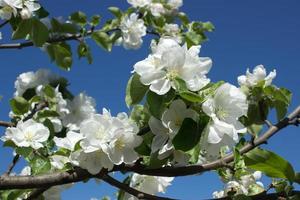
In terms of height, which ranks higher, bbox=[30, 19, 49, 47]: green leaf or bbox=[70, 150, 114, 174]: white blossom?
bbox=[30, 19, 49, 47]: green leaf

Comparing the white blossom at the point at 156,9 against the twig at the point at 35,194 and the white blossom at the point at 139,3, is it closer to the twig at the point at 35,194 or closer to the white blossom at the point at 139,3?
the white blossom at the point at 139,3

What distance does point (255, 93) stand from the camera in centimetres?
170

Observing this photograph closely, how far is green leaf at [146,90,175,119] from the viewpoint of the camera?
1328 mm

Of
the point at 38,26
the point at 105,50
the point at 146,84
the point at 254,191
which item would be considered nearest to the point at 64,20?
the point at 105,50

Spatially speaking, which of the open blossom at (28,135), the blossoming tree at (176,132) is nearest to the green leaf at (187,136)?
the blossoming tree at (176,132)

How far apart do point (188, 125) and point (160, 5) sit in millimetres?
3181

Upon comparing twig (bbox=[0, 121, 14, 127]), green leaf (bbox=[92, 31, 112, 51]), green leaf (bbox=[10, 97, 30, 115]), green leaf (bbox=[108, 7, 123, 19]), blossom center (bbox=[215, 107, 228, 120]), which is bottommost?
blossom center (bbox=[215, 107, 228, 120])

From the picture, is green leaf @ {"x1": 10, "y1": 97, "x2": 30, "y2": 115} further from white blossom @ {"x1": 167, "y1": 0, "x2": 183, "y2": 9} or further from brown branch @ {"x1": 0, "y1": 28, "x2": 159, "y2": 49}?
white blossom @ {"x1": 167, "y1": 0, "x2": 183, "y2": 9}

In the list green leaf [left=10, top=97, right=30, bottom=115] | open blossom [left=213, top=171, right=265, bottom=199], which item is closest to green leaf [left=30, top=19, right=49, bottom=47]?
green leaf [left=10, top=97, right=30, bottom=115]

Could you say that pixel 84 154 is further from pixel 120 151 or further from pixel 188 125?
pixel 188 125

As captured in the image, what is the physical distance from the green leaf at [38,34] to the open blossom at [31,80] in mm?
459

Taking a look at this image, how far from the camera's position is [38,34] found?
304 centimetres

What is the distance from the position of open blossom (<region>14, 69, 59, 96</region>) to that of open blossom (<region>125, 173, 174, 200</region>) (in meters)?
1.51

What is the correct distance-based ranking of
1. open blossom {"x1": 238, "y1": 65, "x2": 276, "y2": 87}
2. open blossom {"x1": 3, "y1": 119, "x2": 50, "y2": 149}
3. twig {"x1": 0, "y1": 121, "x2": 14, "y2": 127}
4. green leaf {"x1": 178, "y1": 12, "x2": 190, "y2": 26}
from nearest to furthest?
open blossom {"x1": 238, "y1": 65, "x2": 276, "y2": 87}, open blossom {"x1": 3, "y1": 119, "x2": 50, "y2": 149}, twig {"x1": 0, "y1": 121, "x2": 14, "y2": 127}, green leaf {"x1": 178, "y1": 12, "x2": 190, "y2": 26}
